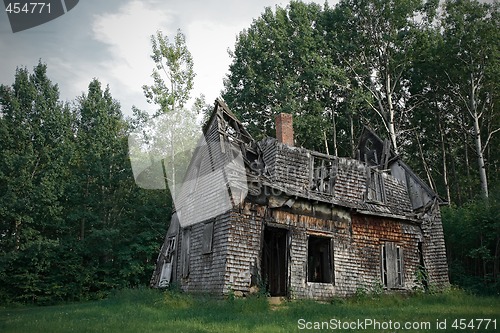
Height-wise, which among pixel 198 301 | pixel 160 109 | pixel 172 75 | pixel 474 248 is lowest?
pixel 198 301

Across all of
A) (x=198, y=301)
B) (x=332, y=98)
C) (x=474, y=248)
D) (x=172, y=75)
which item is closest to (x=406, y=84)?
(x=332, y=98)

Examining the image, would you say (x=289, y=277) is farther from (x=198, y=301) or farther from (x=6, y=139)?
(x=6, y=139)

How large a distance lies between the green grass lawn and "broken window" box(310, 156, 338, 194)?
17.3 feet

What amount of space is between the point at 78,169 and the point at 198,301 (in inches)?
858

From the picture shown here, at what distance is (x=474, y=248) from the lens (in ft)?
78.6

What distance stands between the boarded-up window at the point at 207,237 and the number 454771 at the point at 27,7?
9.84 meters

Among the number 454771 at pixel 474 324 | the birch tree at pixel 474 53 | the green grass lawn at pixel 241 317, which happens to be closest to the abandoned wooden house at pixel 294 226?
the green grass lawn at pixel 241 317

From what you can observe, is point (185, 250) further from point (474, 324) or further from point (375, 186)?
point (474, 324)

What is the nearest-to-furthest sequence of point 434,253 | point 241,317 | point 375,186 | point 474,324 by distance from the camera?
point 474,324 → point 241,317 → point 375,186 → point 434,253
